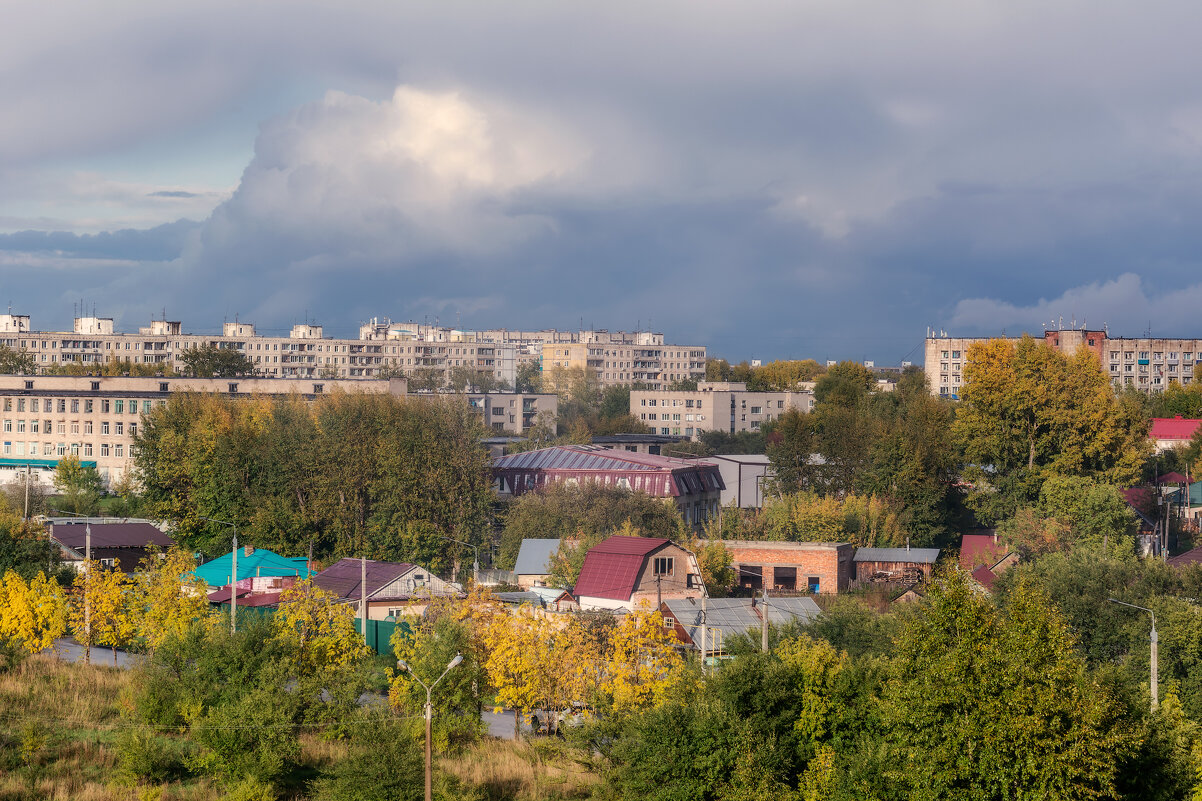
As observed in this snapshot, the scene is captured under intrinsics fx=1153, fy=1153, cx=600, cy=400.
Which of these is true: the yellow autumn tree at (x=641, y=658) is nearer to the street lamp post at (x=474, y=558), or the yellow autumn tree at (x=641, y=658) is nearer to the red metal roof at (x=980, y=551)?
the street lamp post at (x=474, y=558)

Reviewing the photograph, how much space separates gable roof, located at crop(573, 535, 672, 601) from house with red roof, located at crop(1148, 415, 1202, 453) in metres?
59.7

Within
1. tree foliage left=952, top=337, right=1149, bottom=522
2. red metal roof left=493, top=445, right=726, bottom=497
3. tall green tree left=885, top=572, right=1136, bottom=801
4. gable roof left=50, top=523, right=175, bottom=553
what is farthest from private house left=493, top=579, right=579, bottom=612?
tree foliage left=952, top=337, right=1149, bottom=522

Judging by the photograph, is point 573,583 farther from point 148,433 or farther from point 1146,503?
point 1146,503

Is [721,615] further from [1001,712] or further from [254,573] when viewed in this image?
[254,573]

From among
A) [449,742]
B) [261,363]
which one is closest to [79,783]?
[449,742]

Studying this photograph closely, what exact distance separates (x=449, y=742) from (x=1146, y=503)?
146 feet

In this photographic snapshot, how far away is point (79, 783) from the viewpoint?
24703mm

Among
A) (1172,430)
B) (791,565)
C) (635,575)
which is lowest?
(791,565)

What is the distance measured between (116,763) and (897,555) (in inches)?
1299

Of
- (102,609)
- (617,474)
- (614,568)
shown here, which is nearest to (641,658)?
(614,568)

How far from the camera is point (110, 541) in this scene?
4691cm

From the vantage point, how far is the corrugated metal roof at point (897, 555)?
159ft

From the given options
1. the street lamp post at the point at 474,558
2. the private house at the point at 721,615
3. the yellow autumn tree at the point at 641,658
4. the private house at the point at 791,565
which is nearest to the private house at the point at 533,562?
the street lamp post at the point at 474,558

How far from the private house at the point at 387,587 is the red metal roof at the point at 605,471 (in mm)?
15889
